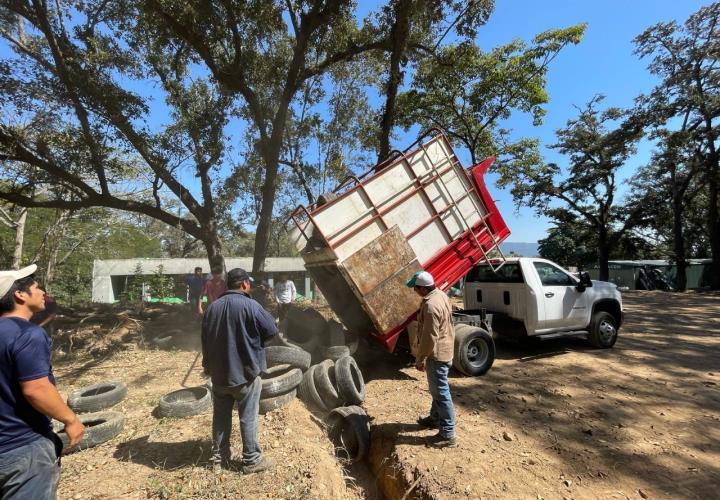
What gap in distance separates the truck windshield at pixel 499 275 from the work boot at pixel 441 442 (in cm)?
415

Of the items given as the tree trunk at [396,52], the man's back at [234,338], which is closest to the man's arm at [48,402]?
the man's back at [234,338]

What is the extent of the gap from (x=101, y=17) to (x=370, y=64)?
30.6ft

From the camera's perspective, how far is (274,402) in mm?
5199

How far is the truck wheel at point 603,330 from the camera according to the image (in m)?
8.19

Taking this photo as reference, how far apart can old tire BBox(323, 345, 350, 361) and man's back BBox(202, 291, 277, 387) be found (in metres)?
2.67

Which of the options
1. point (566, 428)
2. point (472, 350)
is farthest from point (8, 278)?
point (472, 350)

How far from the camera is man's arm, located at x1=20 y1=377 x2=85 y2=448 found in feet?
6.64

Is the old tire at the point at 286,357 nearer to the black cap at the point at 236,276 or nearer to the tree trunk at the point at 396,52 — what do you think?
the black cap at the point at 236,276

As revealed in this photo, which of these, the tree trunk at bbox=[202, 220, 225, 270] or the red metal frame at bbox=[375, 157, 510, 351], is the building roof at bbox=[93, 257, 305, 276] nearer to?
the tree trunk at bbox=[202, 220, 225, 270]

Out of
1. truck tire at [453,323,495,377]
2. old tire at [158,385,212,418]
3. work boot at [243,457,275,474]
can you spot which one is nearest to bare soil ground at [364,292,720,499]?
truck tire at [453,323,495,377]

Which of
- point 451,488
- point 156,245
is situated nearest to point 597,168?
point 451,488

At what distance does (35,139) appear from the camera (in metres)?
10.4

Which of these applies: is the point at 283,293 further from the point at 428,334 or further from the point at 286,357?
the point at 428,334

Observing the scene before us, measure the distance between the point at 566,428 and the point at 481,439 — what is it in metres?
1.14
